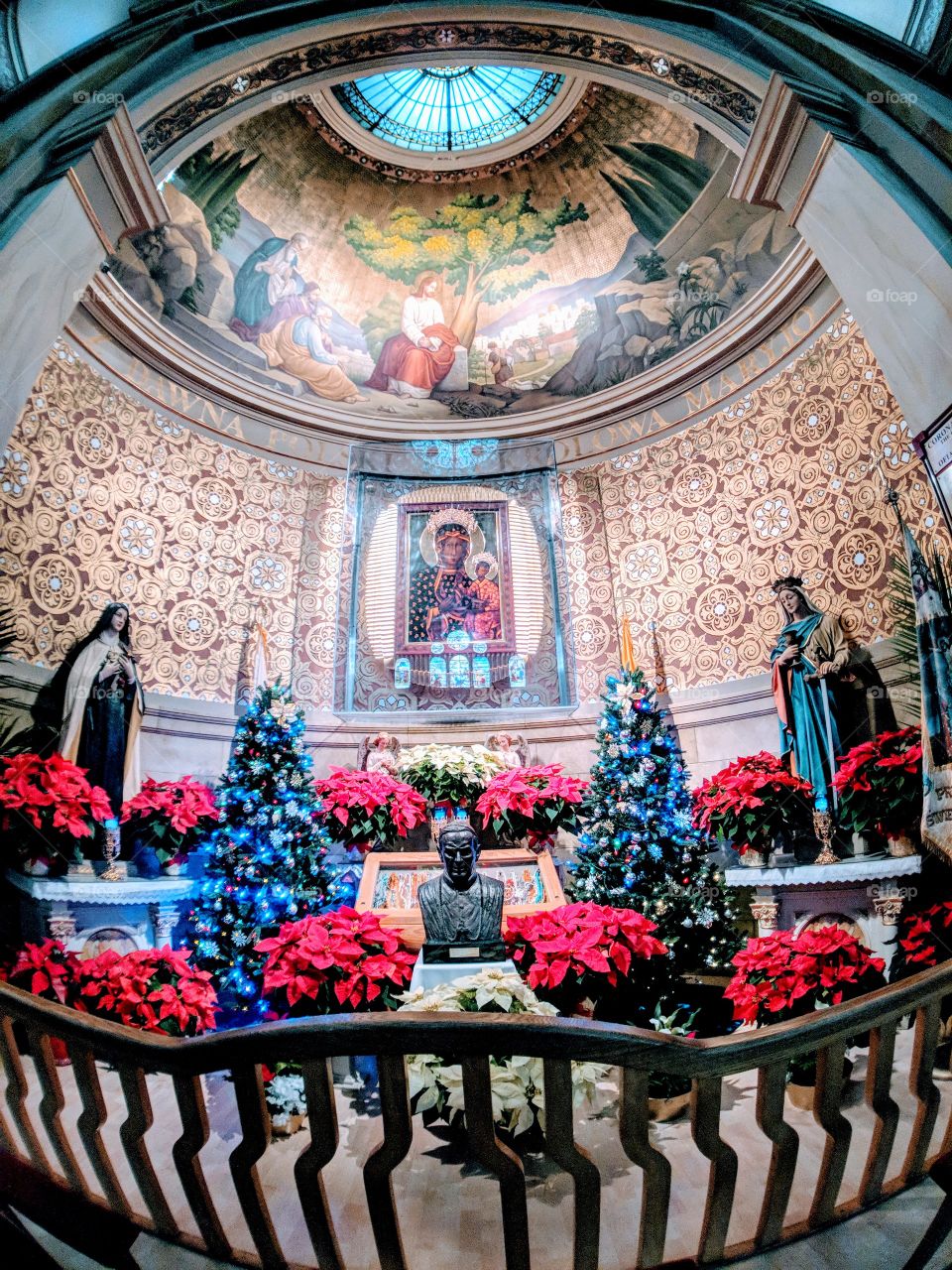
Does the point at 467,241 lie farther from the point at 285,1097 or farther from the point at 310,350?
the point at 285,1097

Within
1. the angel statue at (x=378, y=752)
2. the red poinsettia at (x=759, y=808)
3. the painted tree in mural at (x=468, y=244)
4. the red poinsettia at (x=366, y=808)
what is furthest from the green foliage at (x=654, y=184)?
the red poinsettia at (x=366, y=808)

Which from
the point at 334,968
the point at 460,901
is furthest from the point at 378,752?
the point at 334,968

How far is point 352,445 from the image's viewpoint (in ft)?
30.0

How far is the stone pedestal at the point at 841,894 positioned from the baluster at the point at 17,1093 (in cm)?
464

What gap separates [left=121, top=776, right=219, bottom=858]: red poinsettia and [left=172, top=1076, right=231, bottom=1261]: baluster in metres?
4.09

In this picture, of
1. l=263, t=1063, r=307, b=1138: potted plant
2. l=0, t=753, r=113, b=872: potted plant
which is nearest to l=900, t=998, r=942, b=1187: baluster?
l=263, t=1063, r=307, b=1138: potted plant

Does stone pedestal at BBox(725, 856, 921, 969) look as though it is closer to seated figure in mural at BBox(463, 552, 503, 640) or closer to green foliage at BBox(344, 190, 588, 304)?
seated figure in mural at BBox(463, 552, 503, 640)

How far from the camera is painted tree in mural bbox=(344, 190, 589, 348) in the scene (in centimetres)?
951

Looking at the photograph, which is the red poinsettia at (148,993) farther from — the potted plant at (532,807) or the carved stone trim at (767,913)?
the carved stone trim at (767,913)

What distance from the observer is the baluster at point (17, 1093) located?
1752 mm

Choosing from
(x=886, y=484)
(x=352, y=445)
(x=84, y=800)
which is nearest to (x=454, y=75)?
(x=352, y=445)

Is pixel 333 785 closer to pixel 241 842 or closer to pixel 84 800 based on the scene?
pixel 241 842

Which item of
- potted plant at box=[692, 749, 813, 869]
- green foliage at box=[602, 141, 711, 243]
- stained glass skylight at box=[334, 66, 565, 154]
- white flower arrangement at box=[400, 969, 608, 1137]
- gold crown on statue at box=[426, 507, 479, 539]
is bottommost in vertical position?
white flower arrangement at box=[400, 969, 608, 1137]

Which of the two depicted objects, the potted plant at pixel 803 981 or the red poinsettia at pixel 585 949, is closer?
the potted plant at pixel 803 981
